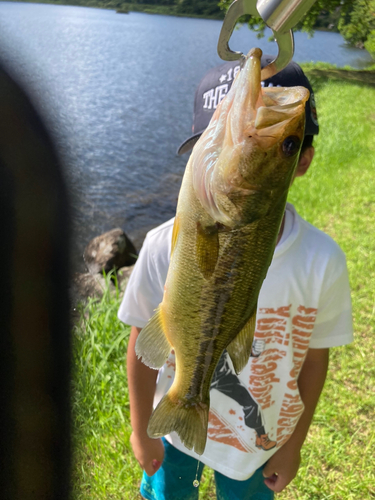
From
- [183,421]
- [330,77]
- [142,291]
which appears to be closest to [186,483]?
[183,421]

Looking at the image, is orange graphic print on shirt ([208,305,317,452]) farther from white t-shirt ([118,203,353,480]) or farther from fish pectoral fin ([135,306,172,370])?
fish pectoral fin ([135,306,172,370])

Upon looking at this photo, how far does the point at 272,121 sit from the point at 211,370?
905 millimetres

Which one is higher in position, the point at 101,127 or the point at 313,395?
the point at 313,395

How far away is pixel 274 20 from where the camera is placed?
843 mm

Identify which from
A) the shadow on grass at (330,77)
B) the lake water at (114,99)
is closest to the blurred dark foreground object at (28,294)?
the lake water at (114,99)

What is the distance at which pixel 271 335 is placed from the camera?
199cm

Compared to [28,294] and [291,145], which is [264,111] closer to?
[291,145]

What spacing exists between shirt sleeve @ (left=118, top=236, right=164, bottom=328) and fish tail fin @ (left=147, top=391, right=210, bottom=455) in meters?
0.54

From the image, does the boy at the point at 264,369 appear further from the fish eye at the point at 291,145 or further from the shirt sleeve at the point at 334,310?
the fish eye at the point at 291,145

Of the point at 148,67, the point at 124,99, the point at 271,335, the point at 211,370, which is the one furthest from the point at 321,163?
the point at 148,67

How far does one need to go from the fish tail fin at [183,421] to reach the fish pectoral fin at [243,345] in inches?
11.6

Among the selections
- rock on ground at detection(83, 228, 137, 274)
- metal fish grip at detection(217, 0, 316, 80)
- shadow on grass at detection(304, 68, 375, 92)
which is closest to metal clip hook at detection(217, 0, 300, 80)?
metal fish grip at detection(217, 0, 316, 80)

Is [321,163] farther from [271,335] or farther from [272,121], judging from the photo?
[272,121]

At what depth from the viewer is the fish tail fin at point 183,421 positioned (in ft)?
4.57
